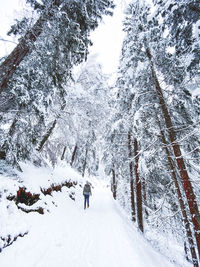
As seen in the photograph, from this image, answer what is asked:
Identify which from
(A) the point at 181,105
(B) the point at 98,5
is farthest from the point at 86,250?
(B) the point at 98,5

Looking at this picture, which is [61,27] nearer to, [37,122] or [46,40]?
[46,40]

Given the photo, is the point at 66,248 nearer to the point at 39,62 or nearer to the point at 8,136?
the point at 8,136

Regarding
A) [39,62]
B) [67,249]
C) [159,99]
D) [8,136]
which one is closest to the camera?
[67,249]

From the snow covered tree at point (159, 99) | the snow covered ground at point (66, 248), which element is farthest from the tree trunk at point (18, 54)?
the snow covered ground at point (66, 248)

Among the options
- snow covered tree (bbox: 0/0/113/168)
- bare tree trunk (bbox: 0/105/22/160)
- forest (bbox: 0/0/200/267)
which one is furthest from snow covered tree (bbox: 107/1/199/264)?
bare tree trunk (bbox: 0/105/22/160)

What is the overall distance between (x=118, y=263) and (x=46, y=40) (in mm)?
8345

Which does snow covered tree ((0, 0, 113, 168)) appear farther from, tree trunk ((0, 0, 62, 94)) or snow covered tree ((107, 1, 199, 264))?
snow covered tree ((107, 1, 199, 264))

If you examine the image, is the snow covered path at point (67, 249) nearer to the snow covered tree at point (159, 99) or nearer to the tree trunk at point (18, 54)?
the snow covered tree at point (159, 99)

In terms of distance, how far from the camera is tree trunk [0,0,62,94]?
15.8 ft

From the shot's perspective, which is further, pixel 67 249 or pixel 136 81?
pixel 136 81

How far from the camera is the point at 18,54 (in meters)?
5.06

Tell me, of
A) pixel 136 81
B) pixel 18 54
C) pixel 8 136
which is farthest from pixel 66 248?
pixel 136 81

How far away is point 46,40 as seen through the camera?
5.88 m

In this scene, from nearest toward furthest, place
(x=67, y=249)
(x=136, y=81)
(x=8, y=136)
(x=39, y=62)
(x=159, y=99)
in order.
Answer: (x=67, y=249), (x=8, y=136), (x=39, y=62), (x=159, y=99), (x=136, y=81)
